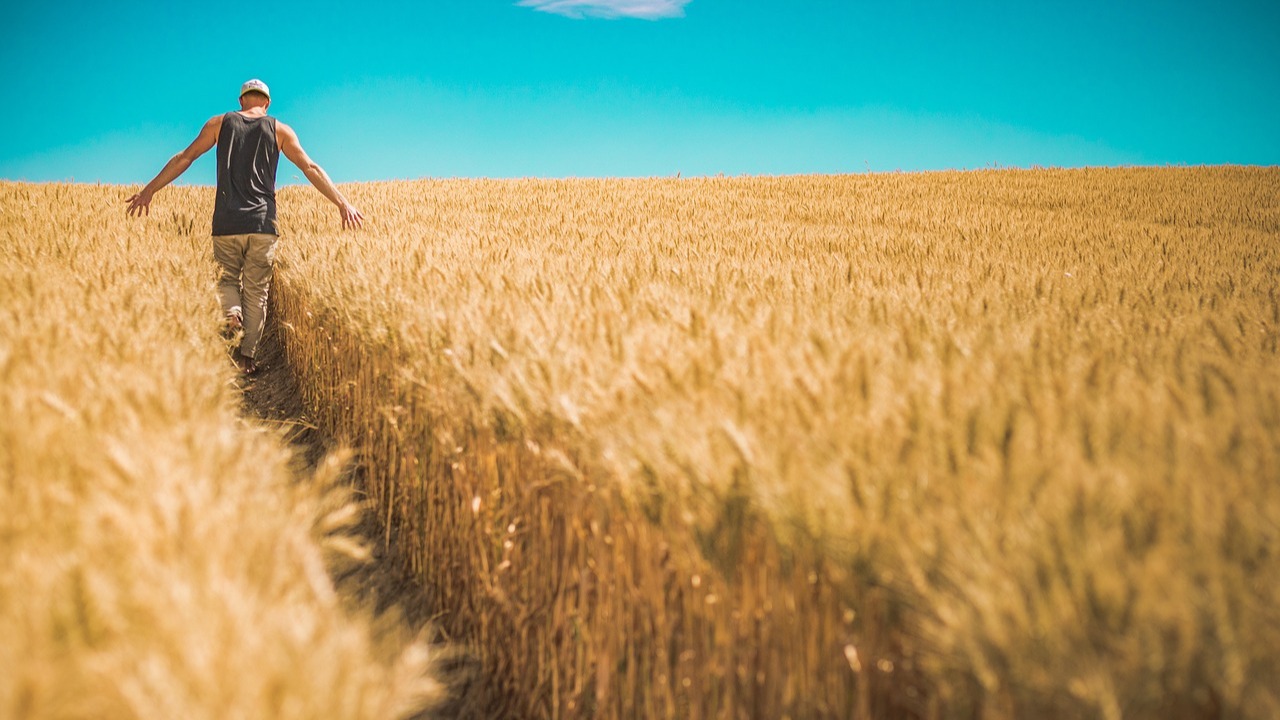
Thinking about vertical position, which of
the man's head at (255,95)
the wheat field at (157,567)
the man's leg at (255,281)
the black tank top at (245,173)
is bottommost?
the wheat field at (157,567)

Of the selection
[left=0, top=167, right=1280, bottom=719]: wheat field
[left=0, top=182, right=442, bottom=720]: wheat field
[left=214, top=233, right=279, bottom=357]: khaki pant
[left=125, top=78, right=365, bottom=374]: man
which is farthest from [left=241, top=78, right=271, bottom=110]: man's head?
[left=0, top=182, right=442, bottom=720]: wheat field

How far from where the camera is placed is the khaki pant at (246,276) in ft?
18.5

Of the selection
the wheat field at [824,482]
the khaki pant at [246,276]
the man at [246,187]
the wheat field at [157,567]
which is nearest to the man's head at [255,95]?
the man at [246,187]

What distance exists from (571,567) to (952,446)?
1.27 metres

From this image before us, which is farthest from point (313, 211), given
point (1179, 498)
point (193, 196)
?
point (1179, 498)

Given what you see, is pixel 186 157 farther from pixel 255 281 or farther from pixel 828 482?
pixel 828 482

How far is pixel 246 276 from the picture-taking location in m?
5.77

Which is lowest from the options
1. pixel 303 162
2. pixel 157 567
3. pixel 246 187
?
pixel 157 567

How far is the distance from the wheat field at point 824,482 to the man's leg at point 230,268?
6.79 ft

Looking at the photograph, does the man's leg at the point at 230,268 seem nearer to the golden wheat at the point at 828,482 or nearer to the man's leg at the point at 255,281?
the man's leg at the point at 255,281

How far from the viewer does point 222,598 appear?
1.02m

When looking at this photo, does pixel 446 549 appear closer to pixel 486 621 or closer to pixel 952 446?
pixel 486 621

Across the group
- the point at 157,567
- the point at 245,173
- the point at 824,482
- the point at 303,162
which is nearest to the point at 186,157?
the point at 245,173

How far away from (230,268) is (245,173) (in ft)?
2.71
